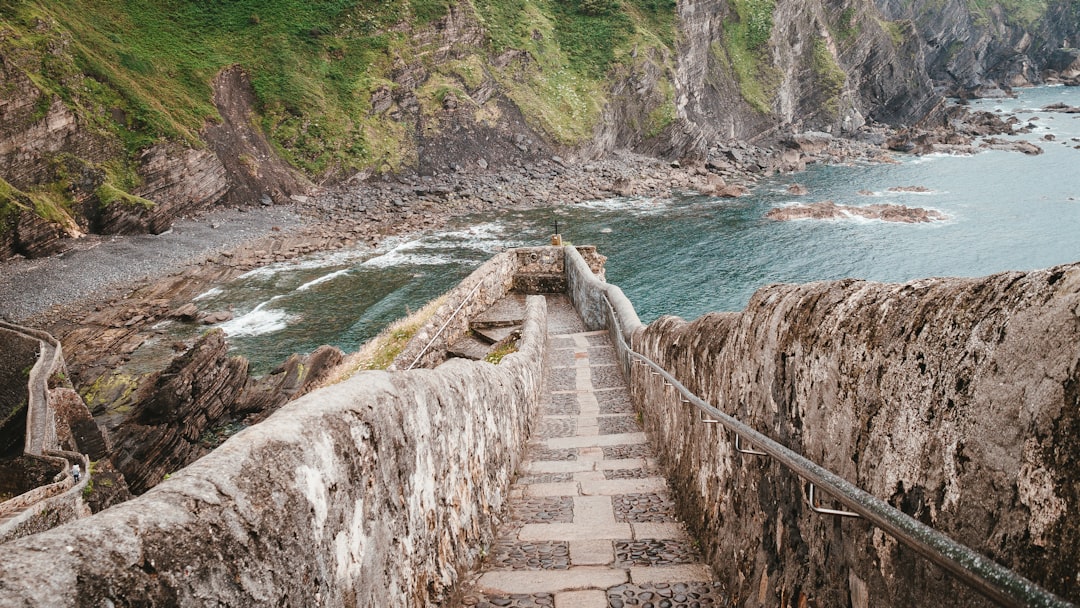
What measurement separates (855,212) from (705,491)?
145ft

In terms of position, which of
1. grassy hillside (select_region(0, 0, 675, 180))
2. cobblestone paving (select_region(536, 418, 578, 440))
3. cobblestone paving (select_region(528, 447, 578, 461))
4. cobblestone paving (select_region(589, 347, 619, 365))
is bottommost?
cobblestone paving (select_region(589, 347, 619, 365))

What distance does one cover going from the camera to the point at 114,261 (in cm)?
3198

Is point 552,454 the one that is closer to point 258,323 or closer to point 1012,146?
point 258,323

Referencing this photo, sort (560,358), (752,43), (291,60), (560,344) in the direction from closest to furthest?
(560,358)
(560,344)
(291,60)
(752,43)

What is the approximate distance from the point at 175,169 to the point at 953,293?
46330mm

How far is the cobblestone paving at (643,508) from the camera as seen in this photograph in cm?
541

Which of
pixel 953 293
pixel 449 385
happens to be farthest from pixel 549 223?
pixel 953 293

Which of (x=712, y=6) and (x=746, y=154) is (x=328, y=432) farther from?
(x=712, y=6)

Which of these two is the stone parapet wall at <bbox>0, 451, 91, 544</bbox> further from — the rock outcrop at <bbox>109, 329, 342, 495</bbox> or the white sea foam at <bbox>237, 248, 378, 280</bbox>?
the white sea foam at <bbox>237, 248, 378, 280</bbox>

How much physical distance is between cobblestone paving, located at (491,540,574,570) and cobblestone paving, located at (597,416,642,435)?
408 centimetres

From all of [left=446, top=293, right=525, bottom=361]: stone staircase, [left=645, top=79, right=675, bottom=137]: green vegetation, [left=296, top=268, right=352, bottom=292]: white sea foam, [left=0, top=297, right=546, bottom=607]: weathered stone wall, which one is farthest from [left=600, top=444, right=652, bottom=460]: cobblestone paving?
[left=645, top=79, right=675, bottom=137]: green vegetation

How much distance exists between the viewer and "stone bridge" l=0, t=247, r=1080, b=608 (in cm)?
158

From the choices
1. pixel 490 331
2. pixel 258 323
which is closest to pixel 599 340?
pixel 490 331

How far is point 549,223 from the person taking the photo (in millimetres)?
42469
